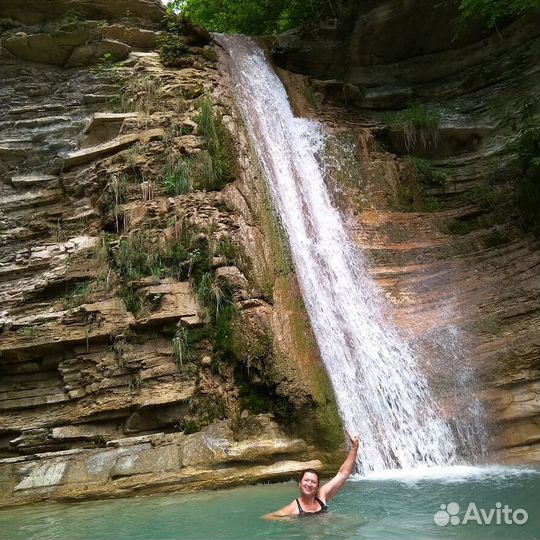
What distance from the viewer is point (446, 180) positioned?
12.5 m

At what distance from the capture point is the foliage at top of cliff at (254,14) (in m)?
16.4

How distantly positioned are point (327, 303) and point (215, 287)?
1882 mm

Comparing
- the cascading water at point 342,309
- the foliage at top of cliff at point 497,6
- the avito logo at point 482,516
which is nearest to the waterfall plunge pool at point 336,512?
the avito logo at point 482,516

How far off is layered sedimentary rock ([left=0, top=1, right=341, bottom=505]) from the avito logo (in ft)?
7.12

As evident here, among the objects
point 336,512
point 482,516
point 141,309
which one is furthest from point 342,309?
point 482,516

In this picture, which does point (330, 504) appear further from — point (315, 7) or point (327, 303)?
point (315, 7)

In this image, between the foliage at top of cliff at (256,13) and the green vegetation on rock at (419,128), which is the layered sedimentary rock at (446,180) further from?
the foliage at top of cliff at (256,13)

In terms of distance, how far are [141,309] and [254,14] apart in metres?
13.0

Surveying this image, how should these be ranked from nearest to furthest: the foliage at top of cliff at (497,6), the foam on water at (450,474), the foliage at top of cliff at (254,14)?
the foam on water at (450,474) < the foliage at top of cliff at (497,6) < the foliage at top of cliff at (254,14)

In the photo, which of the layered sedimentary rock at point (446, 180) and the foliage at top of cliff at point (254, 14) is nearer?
the layered sedimentary rock at point (446, 180)

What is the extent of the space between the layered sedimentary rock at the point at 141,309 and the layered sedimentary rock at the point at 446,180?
224 cm

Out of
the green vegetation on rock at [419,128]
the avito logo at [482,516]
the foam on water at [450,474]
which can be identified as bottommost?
the avito logo at [482,516]

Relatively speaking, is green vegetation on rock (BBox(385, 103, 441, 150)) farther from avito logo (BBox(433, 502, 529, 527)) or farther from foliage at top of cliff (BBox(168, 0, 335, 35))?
avito logo (BBox(433, 502, 529, 527))

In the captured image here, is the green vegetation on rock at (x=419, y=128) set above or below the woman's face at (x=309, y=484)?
above
